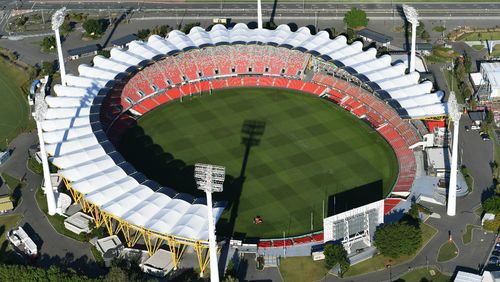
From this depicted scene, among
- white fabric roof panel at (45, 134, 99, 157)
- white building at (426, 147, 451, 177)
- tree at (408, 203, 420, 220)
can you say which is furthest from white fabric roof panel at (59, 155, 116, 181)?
white building at (426, 147, 451, 177)

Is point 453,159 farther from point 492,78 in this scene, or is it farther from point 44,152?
point 44,152

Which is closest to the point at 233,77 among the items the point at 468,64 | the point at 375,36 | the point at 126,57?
the point at 126,57

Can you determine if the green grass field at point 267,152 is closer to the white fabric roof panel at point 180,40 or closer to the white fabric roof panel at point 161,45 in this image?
the white fabric roof panel at point 180,40

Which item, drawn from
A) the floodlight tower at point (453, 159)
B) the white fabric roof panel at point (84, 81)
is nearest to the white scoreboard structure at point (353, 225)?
the floodlight tower at point (453, 159)

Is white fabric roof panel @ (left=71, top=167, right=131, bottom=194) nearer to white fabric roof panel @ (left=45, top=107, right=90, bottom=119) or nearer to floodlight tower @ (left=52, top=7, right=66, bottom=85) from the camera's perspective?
white fabric roof panel @ (left=45, top=107, right=90, bottom=119)

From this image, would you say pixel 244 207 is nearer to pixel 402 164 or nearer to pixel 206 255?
pixel 206 255

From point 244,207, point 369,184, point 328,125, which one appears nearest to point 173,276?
point 244,207
